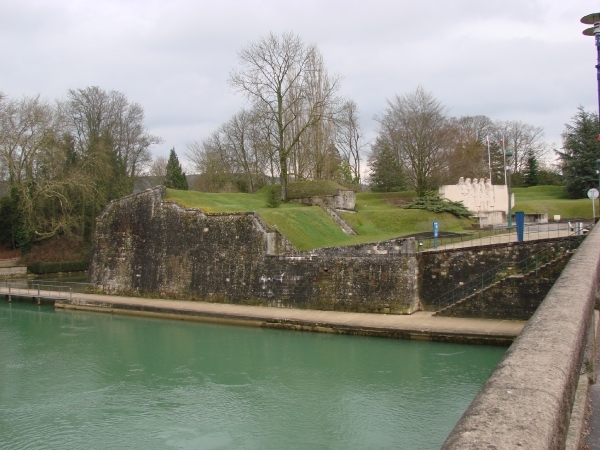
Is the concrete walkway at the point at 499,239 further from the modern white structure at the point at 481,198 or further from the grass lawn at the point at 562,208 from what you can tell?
the grass lawn at the point at 562,208

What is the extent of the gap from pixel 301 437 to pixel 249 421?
123cm

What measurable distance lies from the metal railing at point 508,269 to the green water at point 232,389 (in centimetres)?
323

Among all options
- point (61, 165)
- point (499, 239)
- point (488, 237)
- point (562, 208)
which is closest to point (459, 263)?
point (499, 239)

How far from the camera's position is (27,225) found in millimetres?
33594

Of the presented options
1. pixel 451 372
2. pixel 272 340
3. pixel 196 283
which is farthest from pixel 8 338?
pixel 451 372

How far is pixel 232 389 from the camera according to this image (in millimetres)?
12102

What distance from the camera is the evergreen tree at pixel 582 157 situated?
3953 centimetres

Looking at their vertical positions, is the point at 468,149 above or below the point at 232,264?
above

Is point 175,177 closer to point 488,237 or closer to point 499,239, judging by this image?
point 488,237

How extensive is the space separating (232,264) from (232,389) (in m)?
9.03

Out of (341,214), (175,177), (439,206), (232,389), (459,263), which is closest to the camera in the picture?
(232,389)

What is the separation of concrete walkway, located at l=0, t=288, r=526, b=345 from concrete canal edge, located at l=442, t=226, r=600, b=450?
34.6 ft

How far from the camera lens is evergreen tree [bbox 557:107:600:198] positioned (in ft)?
130

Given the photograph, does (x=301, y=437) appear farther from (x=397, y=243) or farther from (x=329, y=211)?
(x=329, y=211)
